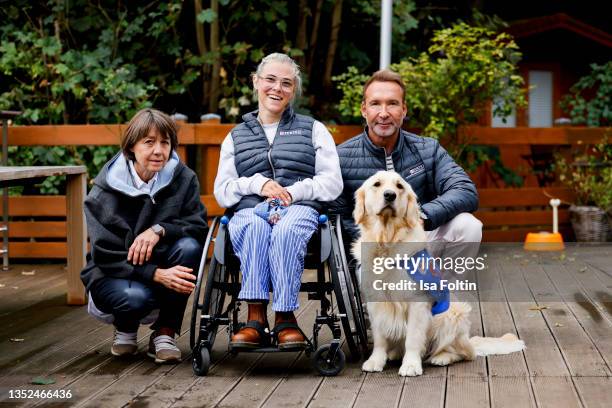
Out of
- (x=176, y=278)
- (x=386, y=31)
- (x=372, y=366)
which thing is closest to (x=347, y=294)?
(x=372, y=366)

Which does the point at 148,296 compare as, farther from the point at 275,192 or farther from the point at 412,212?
the point at 412,212

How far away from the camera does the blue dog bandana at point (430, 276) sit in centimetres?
365

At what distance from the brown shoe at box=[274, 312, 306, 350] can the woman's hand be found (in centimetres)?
40

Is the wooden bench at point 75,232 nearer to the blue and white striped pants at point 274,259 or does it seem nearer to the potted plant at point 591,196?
the blue and white striped pants at point 274,259

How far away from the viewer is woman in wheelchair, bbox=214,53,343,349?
3.57 m

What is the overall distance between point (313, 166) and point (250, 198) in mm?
314

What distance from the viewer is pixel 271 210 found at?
12.2 feet

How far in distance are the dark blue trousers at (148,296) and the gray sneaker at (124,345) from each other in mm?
45

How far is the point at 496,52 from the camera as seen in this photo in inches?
297

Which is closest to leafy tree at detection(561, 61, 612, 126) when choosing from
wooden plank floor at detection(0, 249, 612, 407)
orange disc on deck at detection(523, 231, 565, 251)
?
orange disc on deck at detection(523, 231, 565, 251)

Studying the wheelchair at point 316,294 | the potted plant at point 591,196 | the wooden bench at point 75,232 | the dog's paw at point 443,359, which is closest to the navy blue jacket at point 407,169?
→ the wheelchair at point 316,294

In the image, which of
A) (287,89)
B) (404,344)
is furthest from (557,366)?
(287,89)

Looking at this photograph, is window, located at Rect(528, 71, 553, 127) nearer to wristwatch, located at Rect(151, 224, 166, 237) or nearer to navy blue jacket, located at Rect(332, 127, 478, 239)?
navy blue jacket, located at Rect(332, 127, 478, 239)

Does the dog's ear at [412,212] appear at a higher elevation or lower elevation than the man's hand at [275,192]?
lower
